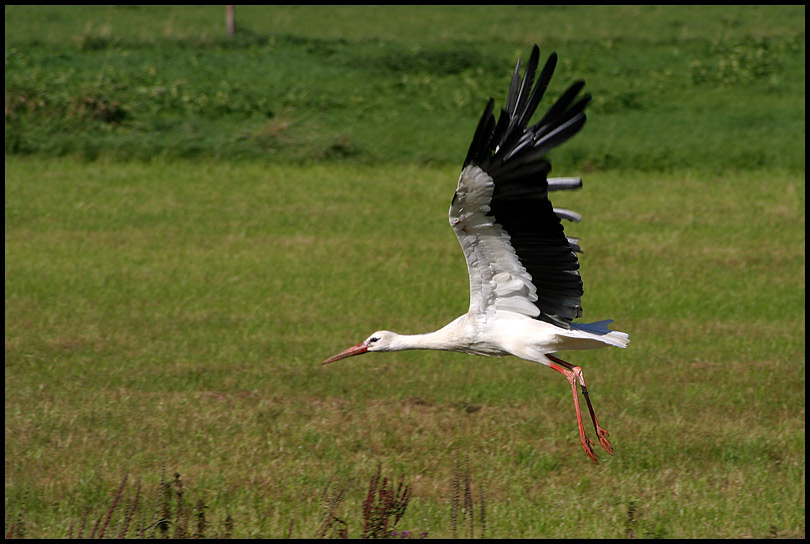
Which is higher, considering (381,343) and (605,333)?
(605,333)

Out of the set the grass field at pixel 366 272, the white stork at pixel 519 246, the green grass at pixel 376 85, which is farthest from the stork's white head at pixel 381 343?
the green grass at pixel 376 85

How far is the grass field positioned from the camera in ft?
22.8

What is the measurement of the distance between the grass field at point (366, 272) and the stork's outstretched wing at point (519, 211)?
1465 millimetres

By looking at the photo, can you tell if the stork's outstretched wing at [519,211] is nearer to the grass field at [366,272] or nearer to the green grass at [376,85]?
the grass field at [366,272]

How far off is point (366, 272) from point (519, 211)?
25.4 feet

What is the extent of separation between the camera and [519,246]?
202 inches

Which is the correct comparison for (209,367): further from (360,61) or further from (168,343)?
(360,61)

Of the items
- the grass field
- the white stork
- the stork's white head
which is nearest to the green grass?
the grass field

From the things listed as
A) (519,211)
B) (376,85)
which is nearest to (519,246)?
(519,211)

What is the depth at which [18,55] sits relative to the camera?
20.7m

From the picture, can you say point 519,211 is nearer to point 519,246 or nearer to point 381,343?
point 519,246

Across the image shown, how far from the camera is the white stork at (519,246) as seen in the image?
461 centimetres

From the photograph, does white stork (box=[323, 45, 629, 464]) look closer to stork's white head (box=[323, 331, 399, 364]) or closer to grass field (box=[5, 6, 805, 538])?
stork's white head (box=[323, 331, 399, 364])

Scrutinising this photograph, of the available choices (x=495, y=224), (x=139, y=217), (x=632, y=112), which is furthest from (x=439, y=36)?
(x=495, y=224)
